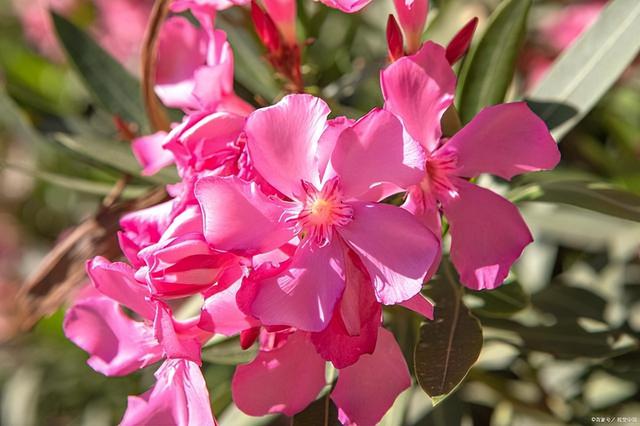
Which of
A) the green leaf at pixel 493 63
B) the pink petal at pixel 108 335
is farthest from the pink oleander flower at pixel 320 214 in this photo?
the green leaf at pixel 493 63

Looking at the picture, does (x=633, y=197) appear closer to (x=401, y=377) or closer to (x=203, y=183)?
(x=401, y=377)

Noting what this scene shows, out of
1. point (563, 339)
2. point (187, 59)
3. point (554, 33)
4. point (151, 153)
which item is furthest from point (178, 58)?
point (554, 33)

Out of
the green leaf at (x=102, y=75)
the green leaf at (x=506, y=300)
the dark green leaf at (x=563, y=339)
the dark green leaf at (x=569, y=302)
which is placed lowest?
the dark green leaf at (x=569, y=302)

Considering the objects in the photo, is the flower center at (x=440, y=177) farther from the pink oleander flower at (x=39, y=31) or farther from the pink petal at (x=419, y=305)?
the pink oleander flower at (x=39, y=31)

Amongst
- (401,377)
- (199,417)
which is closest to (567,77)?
(401,377)

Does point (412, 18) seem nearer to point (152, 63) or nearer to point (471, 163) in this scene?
point (471, 163)

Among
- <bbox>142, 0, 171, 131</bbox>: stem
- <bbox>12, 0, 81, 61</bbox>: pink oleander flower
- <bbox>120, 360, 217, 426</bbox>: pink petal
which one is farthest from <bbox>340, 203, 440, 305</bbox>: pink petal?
<bbox>12, 0, 81, 61</bbox>: pink oleander flower

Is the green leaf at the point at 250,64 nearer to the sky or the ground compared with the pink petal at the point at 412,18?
nearer to the ground
